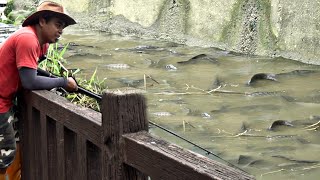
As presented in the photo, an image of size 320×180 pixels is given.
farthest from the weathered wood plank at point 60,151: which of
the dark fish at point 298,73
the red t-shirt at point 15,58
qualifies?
the dark fish at point 298,73

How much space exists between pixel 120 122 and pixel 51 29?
1.39 metres

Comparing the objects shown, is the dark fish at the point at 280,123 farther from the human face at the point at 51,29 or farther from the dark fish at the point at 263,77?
the human face at the point at 51,29

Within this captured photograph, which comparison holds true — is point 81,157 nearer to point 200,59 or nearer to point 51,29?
point 51,29

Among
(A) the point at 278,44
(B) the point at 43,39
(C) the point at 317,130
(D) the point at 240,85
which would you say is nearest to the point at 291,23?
(A) the point at 278,44

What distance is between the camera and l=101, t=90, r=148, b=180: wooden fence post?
2.20m

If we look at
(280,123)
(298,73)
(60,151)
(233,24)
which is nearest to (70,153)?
(60,151)

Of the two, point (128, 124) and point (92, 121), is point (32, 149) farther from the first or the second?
point (128, 124)

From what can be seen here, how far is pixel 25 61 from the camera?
124 inches

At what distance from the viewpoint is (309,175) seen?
4137 mm

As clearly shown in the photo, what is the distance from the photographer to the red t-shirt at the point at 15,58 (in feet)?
10.4

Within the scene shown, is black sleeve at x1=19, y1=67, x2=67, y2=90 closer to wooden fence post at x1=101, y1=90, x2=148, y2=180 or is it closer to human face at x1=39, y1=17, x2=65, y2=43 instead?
human face at x1=39, y1=17, x2=65, y2=43

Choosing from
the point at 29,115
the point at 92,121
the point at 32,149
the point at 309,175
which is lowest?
the point at 309,175

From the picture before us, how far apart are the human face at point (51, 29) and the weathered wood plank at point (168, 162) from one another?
4.65 feet

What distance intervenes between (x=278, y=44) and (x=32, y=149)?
4459mm
